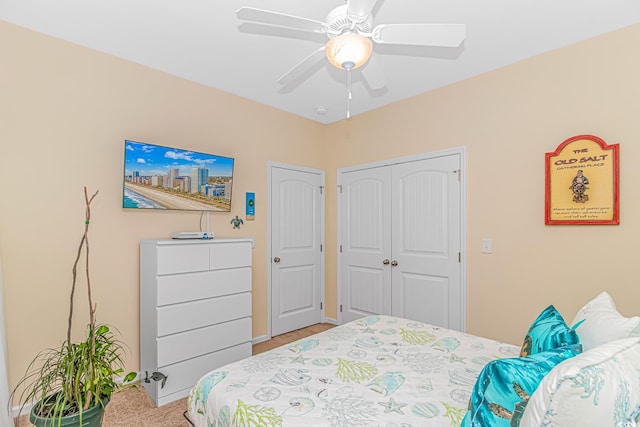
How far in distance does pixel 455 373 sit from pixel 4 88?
323cm

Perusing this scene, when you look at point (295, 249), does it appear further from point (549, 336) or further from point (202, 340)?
point (549, 336)

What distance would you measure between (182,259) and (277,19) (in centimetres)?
181

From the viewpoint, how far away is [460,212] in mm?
3135

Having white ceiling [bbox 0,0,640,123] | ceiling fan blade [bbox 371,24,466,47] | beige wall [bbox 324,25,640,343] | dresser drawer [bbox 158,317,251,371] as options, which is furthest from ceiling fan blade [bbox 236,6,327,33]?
dresser drawer [bbox 158,317,251,371]

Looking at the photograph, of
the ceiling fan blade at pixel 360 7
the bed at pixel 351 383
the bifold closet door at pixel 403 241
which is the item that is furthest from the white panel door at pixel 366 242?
the ceiling fan blade at pixel 360 7

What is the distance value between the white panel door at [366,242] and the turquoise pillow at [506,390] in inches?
108

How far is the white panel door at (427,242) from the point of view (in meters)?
3.18

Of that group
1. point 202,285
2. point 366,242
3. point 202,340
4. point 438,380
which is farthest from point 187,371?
point 366,242

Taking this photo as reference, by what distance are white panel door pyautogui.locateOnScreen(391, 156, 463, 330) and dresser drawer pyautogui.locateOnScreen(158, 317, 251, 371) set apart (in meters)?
1.67

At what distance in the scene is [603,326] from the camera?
1.21 metres

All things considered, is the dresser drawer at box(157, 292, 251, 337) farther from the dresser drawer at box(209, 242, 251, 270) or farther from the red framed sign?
the red framed sign

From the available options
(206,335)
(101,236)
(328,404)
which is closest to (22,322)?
(101,236)

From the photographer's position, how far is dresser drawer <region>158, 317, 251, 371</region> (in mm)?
2441

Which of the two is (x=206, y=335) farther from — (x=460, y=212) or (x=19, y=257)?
(x=460, y=212)
